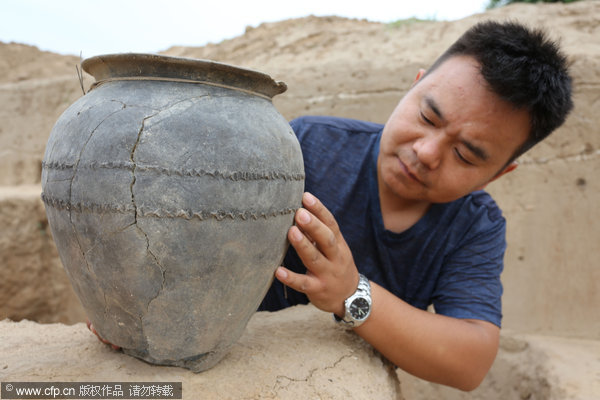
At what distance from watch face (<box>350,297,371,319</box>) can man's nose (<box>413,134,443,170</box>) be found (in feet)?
1.69

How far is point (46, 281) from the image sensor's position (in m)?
4.04

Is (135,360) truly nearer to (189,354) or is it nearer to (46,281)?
(189,354)

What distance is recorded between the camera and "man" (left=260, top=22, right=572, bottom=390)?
1.46m

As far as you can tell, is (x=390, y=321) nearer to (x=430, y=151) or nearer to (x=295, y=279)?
(x=295, y=279)

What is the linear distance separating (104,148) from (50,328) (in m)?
1.14

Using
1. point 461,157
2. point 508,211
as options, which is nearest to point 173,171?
point 461,157

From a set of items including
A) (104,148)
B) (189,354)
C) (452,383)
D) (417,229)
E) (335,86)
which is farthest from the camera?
(335,86)

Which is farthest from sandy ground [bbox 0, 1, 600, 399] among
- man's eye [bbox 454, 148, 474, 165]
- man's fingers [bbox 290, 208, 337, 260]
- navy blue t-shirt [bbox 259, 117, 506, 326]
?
man's eye [bbox 454, 148, 474, 165]

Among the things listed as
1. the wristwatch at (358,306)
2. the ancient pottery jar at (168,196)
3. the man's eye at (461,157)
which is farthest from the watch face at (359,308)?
the man's eye at (461,157)

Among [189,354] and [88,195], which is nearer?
[88,195]

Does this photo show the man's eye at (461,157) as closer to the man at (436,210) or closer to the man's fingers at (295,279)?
the man at (436,210)

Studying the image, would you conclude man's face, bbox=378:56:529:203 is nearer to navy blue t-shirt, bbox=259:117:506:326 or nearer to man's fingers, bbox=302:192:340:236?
navy blue t-shirt, bbox=259:117:506:326

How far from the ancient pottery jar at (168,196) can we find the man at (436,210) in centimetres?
19

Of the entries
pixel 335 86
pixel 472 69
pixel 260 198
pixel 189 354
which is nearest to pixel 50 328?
pixel 189 354
